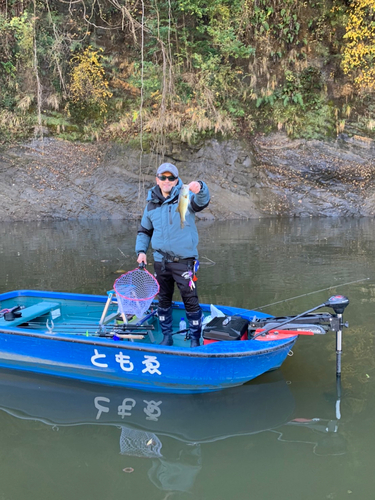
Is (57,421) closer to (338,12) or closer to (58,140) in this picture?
(58,140)

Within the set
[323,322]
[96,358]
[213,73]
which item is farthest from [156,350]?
[213,73]

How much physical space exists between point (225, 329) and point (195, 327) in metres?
0.33

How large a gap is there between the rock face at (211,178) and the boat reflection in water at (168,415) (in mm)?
12796

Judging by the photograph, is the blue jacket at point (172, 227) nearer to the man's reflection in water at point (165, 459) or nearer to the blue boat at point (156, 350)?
the blue boat at point (156, 350)

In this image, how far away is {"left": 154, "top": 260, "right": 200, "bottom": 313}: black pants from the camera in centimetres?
439

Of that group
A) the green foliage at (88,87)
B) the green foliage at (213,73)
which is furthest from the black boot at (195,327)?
the green foliage at (88,87)

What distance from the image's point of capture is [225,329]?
4.44 metres

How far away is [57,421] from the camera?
3826mm

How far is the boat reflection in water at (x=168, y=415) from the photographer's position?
3.28m

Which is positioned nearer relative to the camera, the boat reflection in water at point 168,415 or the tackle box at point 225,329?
the boat reflection in water at point 168,415

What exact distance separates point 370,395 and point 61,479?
2.68 metres

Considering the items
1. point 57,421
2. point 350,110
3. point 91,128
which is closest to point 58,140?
point 91,128

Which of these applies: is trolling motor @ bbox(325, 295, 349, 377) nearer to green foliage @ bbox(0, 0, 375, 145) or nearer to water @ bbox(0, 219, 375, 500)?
water @ bbox(0, 219, 375, 500)

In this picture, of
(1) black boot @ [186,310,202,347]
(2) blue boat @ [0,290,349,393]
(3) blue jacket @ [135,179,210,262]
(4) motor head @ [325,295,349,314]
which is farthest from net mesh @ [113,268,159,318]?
(4) motor head @ [325,295,349,314]
